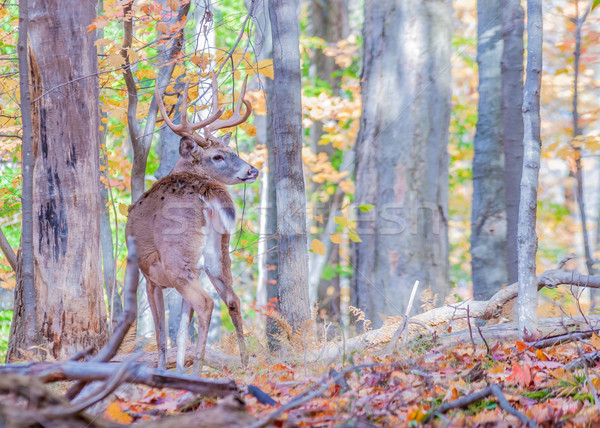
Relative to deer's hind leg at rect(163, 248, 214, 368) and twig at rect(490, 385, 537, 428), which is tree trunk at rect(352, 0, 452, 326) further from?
twig at rect(490, 385, 537, 428)

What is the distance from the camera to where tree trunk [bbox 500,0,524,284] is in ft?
26.1

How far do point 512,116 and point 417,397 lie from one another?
20.4ft

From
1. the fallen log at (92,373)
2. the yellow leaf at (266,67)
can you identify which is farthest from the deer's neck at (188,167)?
the fallen log at (92,373)

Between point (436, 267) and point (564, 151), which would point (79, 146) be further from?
point (564, 151)

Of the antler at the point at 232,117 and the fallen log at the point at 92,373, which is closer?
the fallen log at the point at 92,373

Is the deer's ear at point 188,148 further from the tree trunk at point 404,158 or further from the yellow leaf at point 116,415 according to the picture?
the yellow leaf at point 116,415

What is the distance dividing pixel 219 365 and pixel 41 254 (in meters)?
1.92

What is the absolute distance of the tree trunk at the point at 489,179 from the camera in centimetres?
830

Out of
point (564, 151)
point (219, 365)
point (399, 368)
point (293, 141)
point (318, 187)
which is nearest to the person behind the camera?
point (399, 368)

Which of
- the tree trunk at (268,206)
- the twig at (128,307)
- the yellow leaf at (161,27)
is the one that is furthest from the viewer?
the tree trunk at (268,206)

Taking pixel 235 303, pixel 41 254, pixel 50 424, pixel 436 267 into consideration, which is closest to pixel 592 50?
pixel 436 267

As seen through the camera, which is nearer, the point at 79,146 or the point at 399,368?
the point at 399,368

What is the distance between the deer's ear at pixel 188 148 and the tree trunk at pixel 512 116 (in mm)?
4297

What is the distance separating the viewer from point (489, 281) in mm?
8250
